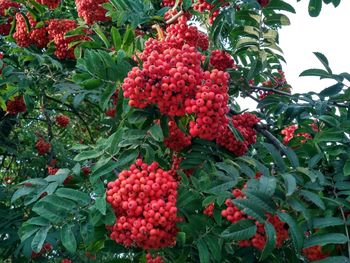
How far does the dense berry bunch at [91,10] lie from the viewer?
13.2 ft

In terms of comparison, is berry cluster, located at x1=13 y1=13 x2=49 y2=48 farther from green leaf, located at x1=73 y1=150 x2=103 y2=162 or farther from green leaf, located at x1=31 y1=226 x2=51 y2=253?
green leaf, located at x1=31 y1=226 x2=51 y2=253

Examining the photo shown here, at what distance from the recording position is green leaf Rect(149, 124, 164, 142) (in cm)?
283

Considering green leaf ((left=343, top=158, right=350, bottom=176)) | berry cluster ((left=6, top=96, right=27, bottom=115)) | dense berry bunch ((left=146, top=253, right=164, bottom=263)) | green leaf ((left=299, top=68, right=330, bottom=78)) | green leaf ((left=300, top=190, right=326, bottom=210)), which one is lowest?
berry cluster ((left=6, top=96, right=27, bottom=115))

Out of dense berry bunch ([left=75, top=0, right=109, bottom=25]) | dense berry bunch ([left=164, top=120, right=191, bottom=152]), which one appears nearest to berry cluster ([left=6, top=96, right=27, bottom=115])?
dense berry bunch ([left=75, top=0, right=109, bottom=25])

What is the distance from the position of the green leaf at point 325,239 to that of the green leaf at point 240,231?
0.82ft

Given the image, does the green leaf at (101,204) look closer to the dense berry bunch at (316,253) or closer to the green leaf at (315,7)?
the dense berry bunch at (316,253)

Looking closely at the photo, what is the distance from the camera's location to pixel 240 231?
8.10 feet

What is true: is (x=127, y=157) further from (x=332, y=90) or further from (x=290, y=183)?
(x=332, y=90)

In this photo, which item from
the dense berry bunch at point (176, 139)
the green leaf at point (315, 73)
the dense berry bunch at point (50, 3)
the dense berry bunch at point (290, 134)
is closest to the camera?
the dense berry bunch at point (176, 139)

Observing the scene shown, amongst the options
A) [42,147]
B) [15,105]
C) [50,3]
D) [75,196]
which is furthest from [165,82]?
[42,147]

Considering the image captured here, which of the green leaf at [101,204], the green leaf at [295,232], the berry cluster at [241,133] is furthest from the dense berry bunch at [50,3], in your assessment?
the green leaf at [295,232]

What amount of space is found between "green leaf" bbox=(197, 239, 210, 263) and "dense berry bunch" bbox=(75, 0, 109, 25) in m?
2.08

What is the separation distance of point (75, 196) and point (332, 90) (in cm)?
174

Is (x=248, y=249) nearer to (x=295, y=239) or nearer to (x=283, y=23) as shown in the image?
(x=295, y=239)
